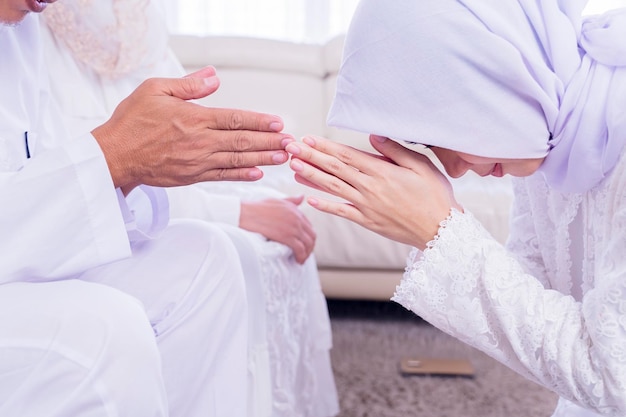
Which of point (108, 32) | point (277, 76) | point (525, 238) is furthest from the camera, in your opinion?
point (277, 76)

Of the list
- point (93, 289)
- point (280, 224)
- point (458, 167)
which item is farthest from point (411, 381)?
point (93, 289)

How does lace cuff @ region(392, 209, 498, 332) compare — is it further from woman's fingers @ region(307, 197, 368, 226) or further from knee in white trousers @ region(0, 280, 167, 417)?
knee in white trousers @ region(0, 280, 167, 417)

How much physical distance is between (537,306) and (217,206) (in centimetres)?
77

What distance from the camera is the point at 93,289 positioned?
3.05 ft

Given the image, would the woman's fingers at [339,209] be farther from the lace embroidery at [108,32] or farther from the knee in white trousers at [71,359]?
the lace embroidery at [108,32]

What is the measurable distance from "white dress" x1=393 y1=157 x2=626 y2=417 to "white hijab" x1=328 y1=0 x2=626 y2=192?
0.28ft

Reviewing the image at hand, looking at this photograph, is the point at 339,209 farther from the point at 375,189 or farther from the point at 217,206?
the point at 217,206

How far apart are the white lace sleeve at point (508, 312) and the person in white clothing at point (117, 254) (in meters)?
0.27

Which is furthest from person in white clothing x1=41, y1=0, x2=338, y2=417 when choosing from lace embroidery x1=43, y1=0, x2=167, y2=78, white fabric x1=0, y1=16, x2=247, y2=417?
white fabric x1=0, y1=16, x2=247, y2=417

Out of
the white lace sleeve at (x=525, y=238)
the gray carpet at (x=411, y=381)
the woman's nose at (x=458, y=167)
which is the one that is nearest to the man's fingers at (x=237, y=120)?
the woman's nose at (x=458, y=167)

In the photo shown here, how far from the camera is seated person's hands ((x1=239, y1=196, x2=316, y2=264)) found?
5.09ft

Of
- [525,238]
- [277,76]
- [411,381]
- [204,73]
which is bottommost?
[411,381]

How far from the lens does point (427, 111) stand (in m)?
1.00

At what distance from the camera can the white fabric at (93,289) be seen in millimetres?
853
